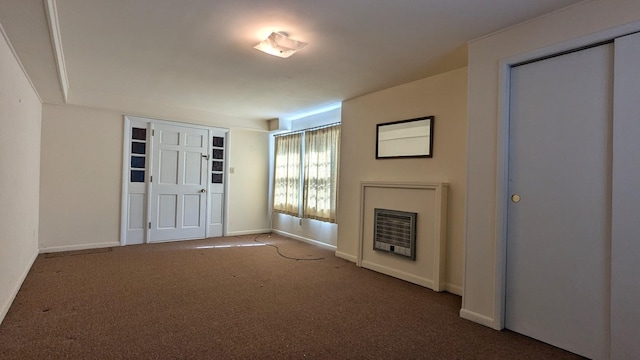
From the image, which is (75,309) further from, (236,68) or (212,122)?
(212,122)

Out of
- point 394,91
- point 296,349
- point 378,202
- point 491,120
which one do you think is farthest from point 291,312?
point 394,91

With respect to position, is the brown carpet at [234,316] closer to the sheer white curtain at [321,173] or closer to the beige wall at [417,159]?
the beige wall at [417,159]

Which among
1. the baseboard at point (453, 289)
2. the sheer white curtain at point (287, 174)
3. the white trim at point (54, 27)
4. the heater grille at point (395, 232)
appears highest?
the white trim at point (54, 27)

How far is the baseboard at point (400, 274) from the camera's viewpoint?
344cm

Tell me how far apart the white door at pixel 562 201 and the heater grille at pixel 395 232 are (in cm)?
122

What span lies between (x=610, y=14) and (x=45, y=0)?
3373 millimetres

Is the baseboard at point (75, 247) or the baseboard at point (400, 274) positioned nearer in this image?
the baseboard at point (400, 274)

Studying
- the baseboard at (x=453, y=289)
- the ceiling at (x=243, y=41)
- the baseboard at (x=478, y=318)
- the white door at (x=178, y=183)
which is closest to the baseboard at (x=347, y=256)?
the baseboard at (x=453, y=289)

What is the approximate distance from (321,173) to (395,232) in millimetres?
1867

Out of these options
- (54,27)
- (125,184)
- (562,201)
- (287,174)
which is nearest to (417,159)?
(562,201)

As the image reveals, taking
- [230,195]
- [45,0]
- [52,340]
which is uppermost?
[45,0]

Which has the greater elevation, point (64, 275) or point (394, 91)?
point (394, 91)

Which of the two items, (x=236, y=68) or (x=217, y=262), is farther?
(x=217, y=262)

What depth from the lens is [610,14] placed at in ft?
6.53
